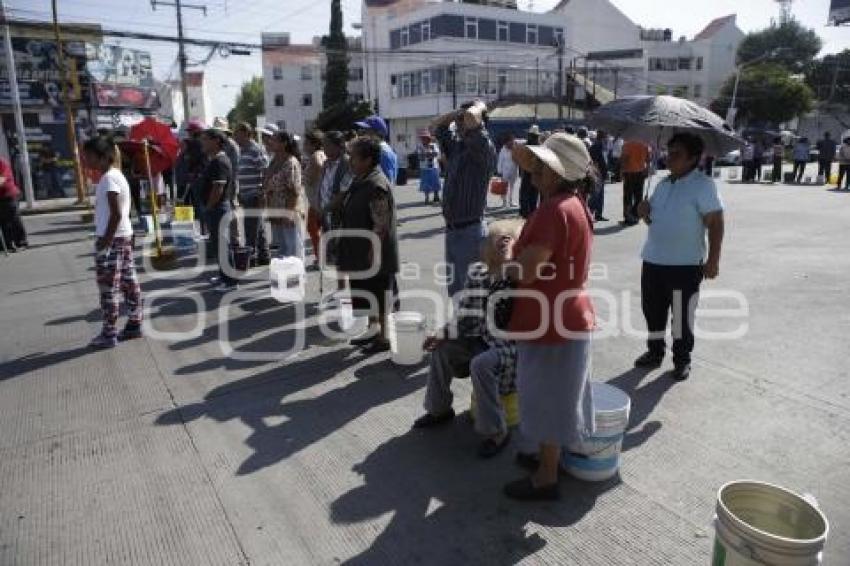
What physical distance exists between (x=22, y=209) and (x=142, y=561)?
18.8 metres

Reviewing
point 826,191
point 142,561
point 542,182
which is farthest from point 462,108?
point 826,191

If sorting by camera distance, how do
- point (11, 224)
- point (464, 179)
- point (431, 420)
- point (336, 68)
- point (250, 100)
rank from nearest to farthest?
1. point (431, 420)
2. point (464, 179)
3. point (11, 224)
4. point (336, 68)
5. point (250, 100)

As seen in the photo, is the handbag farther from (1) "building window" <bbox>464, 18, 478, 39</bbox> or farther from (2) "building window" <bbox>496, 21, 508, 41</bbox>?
(2) "building window" <bbox>496, 21, 508, 41</bbox>

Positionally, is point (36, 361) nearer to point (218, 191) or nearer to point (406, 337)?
point (218, 191)

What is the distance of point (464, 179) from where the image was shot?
16.6ft

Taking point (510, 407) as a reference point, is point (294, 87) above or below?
above

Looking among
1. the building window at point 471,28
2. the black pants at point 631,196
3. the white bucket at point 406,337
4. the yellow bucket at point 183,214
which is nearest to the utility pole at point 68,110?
the yellow bucket at point 183,214

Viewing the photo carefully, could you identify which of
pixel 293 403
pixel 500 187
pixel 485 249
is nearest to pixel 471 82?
pixel 500 187

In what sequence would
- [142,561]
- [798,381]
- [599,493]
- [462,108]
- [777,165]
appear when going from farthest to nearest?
[777,165] < [462,108] < [798,381] < [599,493] < [142,561]

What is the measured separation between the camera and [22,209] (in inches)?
708

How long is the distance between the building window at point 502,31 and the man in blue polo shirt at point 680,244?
4335 centimetres

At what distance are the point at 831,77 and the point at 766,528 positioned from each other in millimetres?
72169

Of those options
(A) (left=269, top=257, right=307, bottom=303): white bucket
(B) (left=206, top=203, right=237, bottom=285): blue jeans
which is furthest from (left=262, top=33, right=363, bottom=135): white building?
(A) (left=269, top=257, right=307, bottom=303): white bucket

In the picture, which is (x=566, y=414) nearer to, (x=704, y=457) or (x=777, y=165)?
(x=704, y=457)
